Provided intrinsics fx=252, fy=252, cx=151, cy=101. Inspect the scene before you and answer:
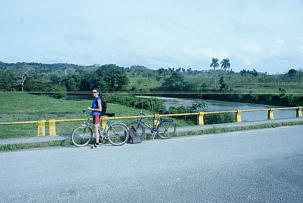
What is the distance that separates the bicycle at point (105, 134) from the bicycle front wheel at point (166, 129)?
161cm

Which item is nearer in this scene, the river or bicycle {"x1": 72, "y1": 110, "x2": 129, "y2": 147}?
bicycle {"x1": 72, "y1": 110, "x2": 129, "y2": 147}

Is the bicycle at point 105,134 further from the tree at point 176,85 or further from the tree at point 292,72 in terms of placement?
the tree at point 292,72

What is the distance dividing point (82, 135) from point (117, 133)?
3.52 ft

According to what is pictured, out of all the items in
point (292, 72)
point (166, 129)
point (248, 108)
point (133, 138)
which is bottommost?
point (248, 108)

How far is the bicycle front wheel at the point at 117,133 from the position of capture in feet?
25.7

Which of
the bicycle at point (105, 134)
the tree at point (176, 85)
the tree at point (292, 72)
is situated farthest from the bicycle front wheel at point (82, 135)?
the tree at point (292, 72)

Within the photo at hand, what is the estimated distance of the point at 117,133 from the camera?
26.3 feet

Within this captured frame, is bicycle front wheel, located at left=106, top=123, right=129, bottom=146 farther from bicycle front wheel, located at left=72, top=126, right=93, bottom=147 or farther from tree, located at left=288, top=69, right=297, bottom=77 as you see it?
tree, located at left=288, top=69, right=297, bottom=77

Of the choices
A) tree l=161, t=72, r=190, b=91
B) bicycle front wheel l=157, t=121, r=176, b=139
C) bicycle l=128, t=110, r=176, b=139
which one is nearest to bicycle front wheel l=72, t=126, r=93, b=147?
bicycle l=128, t=110, r=176, b=139

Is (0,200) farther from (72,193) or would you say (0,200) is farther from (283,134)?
(283,134)

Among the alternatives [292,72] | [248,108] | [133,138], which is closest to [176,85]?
[248,108]

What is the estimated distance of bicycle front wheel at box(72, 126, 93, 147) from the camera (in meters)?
7.52

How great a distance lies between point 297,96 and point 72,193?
1933 inches

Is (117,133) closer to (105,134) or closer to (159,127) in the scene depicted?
(105,134)
